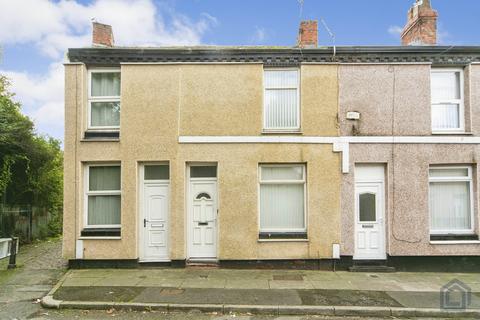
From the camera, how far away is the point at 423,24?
1091cm

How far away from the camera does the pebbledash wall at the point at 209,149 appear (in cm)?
1015

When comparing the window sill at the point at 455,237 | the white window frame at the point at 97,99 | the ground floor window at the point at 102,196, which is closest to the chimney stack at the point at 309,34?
the white window frame at the point at 97,99

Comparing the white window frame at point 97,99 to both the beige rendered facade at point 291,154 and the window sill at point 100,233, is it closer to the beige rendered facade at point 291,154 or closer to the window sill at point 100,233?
the beige rendered facade at point 291,154

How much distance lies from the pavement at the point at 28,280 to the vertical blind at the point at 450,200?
32.8 ft

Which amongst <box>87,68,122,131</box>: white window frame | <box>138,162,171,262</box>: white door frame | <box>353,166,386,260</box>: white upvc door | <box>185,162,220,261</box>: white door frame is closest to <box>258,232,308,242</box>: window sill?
<box>185,162,220,261</box>: white door frame

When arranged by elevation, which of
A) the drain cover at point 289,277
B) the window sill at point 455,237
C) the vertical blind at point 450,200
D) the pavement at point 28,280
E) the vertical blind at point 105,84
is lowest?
the pavement at point 28,280

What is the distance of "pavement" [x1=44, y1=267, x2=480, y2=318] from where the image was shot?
716 centimetres

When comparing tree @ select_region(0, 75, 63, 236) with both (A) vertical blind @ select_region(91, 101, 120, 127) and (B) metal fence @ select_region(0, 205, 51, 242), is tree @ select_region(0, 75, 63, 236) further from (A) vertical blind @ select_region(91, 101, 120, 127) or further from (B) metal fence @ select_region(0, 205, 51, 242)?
(A) vertical blind @ select_region(91, 101, 120, 127)

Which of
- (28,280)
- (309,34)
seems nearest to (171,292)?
(28,280)

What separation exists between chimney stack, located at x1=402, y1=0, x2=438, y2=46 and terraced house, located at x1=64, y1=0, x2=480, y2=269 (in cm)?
72

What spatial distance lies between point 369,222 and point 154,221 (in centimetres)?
597

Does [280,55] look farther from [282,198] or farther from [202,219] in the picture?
[202,219]

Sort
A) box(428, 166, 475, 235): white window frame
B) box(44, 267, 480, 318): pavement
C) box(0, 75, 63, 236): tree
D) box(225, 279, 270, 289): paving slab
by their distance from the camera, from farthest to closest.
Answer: box(0, 75, 63, 236): tree
box(428, 166, 475, 235): white window frame
box(225, 279, 270, 289): paving slab
box(44, 267, 480, 318): pavement

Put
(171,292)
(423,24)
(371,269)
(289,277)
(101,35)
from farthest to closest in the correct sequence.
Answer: (101,35)
(423,24)
(371,269)
(289,277)
(171,292)
